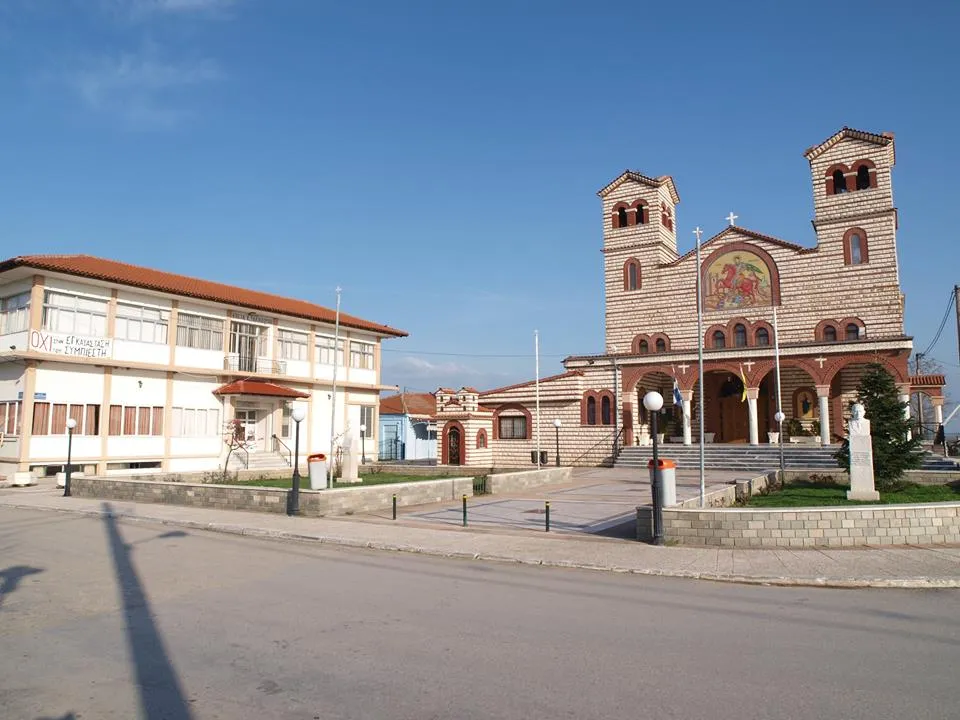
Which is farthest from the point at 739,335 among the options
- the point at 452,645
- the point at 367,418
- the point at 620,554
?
the point at 452,645

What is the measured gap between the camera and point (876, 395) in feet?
65.3

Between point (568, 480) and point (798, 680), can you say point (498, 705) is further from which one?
point (568, 480)

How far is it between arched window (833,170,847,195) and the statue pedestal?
83.5 ft

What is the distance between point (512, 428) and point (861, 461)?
24620mm

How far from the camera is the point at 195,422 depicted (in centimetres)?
3350

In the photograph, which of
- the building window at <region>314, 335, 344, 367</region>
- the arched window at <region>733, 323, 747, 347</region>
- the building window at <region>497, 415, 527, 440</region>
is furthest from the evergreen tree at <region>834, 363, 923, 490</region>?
the building window at <region>314, 335, 344, 367</region>

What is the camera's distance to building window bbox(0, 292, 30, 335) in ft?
91.8

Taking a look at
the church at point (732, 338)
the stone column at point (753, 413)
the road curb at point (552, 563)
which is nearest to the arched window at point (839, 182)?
the church at point (732, 338)

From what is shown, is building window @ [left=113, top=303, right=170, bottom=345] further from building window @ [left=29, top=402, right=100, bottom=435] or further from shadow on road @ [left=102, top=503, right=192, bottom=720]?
shadow on road @ [left=102, top=503, right=192, bottom=720]

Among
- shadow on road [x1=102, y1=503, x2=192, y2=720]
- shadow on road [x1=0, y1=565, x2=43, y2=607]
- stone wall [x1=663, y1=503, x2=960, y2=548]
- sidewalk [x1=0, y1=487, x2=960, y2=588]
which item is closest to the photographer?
shadow on road [x1=102, y1=503, x2=192, y2=720]

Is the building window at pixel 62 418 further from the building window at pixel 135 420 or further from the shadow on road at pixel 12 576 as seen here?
the shadow on road at pixel 12 576

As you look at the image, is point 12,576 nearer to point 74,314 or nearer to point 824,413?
point 74,314

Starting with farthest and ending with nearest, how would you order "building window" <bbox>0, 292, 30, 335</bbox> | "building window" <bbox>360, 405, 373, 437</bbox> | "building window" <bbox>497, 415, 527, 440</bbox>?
"building window" <bbox>360, 405, 373, 437</bbox>
"building window" <bbox>497, 415, 527, 440</bbox>
"building window" <bbox>0, 292, 30, 335</bbox>

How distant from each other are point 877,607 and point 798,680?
364 centimetres
